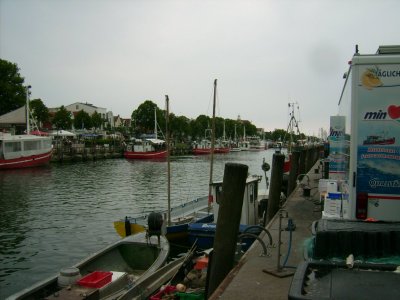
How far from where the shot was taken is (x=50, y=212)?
2403 cm

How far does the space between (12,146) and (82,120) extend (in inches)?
2040

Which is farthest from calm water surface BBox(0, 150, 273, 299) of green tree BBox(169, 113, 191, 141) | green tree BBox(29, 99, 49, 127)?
green tree BBox(169, 113, 191, 141)

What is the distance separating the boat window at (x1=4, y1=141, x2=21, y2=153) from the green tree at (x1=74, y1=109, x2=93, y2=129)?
167ft

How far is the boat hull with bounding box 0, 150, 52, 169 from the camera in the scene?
50.1 meters

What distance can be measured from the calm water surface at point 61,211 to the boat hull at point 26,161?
5150 millimetres

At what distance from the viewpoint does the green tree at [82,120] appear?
102875 mm

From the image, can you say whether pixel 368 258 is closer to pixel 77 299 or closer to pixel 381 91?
pixel 381 91

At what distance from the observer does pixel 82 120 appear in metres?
103

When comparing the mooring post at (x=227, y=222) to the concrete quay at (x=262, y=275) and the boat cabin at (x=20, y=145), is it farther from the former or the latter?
the boat cabin at (x=20, y=145)

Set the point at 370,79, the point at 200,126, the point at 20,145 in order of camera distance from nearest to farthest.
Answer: the point at 370,79, the point at 20,145, the point at 200,126

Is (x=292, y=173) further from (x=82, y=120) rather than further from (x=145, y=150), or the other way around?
(x=82, y=120)

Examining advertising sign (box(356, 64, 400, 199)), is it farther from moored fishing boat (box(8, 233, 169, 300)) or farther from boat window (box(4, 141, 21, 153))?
boat window (box(4, 141, 21, 153))

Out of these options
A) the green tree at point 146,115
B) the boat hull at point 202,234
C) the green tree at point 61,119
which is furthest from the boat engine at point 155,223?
the green tree at point 146,115

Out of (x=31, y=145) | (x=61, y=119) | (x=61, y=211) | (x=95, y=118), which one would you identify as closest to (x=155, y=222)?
(x=61, y=211)
